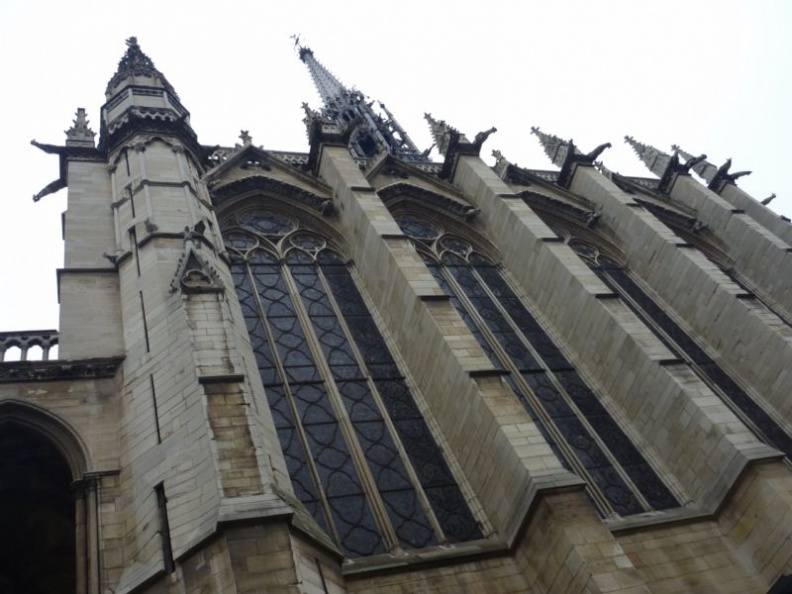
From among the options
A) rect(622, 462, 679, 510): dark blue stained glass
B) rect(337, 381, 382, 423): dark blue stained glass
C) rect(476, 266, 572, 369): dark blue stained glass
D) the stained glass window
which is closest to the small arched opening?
rect(337, 381, 382, 423): dark blue stained glass

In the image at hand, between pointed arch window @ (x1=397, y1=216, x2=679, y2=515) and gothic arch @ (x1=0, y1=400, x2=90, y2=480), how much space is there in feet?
19.0

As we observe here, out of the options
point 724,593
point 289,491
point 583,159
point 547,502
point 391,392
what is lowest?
point 724,593

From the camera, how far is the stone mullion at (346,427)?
8492 mm

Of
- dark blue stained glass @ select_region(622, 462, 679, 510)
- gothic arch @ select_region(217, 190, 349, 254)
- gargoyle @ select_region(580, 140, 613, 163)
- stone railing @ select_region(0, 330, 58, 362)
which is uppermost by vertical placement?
gargoyle @ select_region(580, 140, 613, 163)

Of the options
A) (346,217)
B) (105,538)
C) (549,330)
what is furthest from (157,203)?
(549,330)

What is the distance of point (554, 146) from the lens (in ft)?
67.7

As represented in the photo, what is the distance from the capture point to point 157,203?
10914 mm

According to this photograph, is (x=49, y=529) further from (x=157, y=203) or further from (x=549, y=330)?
(x=549, y=330)

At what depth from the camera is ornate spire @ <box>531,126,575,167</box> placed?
780 inches

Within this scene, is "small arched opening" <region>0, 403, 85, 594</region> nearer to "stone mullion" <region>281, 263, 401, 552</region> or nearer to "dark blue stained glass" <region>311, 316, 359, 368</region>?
"stone mullion" <region>281, 263, 401, 552</region>

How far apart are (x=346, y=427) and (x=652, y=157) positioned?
15.3 metres

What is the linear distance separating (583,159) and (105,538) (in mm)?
13612

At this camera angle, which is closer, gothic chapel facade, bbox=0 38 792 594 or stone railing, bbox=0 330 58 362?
gothic chapel facade, bbox=0 38 792 594

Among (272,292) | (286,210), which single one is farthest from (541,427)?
(286,210)
